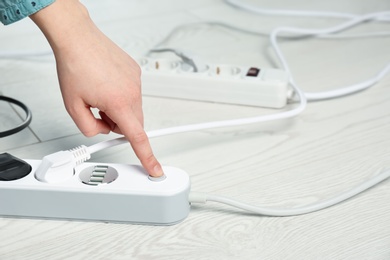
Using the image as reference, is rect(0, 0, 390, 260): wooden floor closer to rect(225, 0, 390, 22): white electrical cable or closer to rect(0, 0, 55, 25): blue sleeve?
rect(225, 0, 390, 22): white electrical cable

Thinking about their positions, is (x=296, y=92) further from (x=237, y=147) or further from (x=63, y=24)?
(x=63, y=24)

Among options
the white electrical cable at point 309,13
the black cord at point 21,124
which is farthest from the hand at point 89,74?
the white electrical cable at point 309,13

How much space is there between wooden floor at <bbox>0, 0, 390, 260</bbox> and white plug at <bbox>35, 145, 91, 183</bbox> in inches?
2.1

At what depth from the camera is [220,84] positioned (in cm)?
94

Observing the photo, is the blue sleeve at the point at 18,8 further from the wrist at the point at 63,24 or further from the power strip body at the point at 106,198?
the power strip body at the point at 106,198

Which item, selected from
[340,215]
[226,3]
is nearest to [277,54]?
[226,3]

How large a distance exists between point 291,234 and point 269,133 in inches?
9.4

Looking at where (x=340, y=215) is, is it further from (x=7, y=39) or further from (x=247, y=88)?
(x=7, y=39)

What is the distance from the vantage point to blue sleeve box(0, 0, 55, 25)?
605 mm

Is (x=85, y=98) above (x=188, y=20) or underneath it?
above

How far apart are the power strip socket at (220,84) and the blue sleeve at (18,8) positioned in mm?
338

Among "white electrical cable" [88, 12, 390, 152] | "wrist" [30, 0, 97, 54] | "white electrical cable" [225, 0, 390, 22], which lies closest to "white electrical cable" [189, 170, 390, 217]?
"white electrical cable" [88, 12, 390, 152]

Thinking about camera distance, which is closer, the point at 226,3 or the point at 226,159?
the point at 226,159

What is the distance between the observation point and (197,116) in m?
0.92
